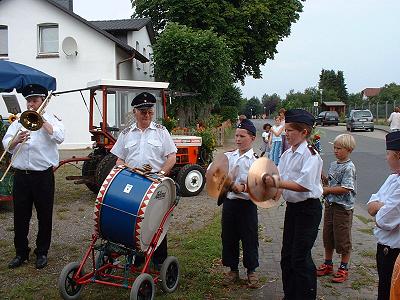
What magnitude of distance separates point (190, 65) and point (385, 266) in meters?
19.0

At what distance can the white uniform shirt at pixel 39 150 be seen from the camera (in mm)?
5254

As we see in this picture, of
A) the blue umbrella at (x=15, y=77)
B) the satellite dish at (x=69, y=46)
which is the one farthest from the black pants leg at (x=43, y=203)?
the satellite dish at (x=69, y=46)

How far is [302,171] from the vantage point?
3855mm

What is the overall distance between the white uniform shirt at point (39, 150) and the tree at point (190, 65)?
16.4 meters

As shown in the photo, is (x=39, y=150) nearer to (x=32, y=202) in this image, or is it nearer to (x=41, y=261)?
(x=32, y=202)

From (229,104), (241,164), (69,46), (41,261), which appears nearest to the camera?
(241,164)

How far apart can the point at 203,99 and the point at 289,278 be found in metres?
19.4

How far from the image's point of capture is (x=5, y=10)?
870 inches

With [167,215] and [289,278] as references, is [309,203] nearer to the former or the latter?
[289,278]

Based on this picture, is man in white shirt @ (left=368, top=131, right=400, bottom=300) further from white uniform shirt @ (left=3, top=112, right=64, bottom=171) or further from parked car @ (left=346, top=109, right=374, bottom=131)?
parked car @ (left=346, top=109, right=374, bottom=131)

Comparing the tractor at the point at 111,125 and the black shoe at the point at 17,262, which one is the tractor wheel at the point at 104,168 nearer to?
the tractor at the point at 111,125

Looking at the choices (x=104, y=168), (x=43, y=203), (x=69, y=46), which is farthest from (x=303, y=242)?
(x=69, y=46)

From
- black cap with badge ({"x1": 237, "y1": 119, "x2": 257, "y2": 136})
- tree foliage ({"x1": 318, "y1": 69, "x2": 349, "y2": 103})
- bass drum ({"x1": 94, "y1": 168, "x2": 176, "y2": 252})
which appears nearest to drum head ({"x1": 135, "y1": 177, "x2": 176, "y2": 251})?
bass drum ({"x1": 94, "y1": 168, "x2": 176, "y2": 252})

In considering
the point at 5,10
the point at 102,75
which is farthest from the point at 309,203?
the point at 5,10
